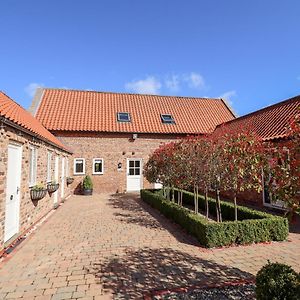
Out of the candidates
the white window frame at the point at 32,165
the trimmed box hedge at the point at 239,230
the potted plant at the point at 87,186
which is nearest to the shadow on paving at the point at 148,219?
the trimmed box hedge at the point at 239,230

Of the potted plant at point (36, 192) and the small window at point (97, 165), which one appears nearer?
the potted plant at point (36, 192)

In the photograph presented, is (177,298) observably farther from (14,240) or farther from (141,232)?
(14,240)

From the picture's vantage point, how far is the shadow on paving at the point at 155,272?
4.26 m

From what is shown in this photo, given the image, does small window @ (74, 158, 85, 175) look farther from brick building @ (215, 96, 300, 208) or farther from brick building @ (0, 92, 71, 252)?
brick building @ (215, 96, 300, 208)

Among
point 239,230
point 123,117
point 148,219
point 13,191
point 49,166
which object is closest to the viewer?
point 239,230

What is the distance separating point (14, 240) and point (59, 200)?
707cm

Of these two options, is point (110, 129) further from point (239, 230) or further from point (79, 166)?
point (239, 230)

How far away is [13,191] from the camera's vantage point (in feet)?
22.1

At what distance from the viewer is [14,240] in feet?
21.4

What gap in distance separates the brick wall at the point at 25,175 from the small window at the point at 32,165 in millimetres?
242

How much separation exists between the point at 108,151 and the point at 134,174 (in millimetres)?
2494

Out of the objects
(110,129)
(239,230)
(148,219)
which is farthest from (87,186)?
(239,230)

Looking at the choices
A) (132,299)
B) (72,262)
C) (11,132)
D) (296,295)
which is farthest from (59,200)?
(296,295)

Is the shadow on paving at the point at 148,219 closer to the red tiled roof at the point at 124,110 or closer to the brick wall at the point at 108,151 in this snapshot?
the brick wall at the point at 108,151
